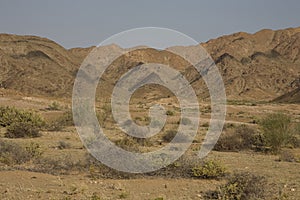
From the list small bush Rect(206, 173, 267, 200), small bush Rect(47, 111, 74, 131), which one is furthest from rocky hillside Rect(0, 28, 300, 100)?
small bush Rect(206, 173, 267, 200)

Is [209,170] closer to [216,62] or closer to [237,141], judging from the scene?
[237,141]

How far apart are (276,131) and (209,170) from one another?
9.25m

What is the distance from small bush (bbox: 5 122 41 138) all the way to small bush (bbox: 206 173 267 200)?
15.7m

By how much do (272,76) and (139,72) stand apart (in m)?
40.0

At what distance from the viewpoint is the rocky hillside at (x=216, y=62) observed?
98.8m

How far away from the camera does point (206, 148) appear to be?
69.3ft

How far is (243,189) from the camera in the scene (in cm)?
1036

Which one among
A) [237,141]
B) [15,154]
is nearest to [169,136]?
[237,141]

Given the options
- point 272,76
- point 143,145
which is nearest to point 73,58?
point 272,76

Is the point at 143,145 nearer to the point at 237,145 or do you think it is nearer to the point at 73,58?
the point at 237,145

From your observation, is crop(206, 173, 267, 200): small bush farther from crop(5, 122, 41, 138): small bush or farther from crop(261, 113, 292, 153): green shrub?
crop(5, 122, 41, 138): small bush

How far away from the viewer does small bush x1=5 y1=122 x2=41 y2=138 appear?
23875 mm

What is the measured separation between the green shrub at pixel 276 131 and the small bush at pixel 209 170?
7.95m

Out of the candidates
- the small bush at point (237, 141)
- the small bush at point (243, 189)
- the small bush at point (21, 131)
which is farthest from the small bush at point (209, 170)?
the small bush at point (21, 131)
